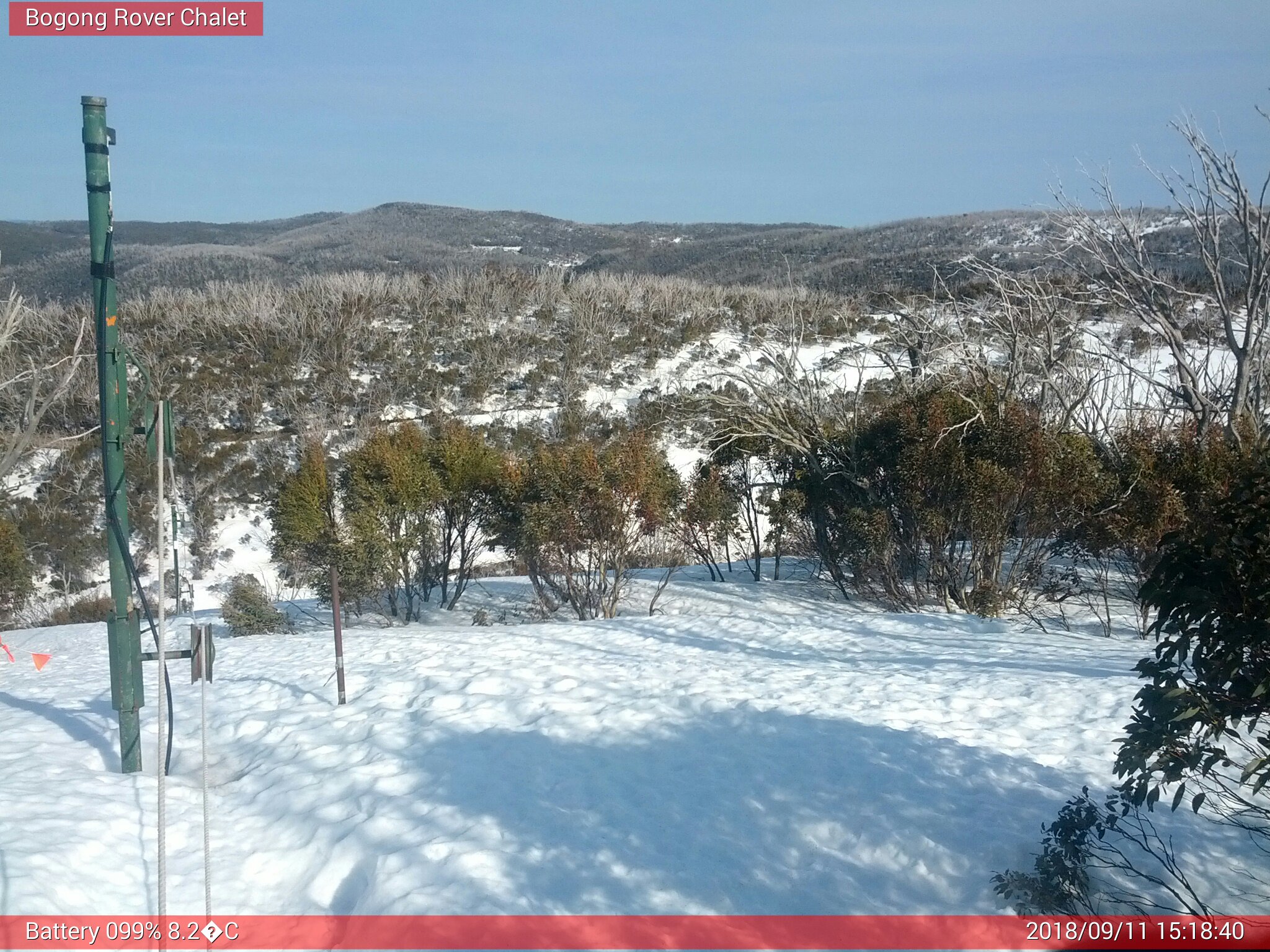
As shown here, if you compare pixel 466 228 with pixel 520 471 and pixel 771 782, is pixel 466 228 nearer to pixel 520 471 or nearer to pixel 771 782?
pixel 520 471

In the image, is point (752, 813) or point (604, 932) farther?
point (752, 813)

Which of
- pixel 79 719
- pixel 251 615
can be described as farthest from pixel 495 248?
pixel 79 719


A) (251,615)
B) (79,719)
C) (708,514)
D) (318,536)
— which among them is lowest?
(251,615)

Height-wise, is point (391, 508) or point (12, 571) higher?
point (391, 508)

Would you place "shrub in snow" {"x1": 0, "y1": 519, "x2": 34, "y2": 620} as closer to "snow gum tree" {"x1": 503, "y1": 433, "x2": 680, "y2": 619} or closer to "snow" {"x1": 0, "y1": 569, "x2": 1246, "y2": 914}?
"snow" {"x1": 0, "y1": 569, "x2": 1246, "y2": 914}

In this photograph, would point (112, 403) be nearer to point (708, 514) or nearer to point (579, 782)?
point (579, 782)

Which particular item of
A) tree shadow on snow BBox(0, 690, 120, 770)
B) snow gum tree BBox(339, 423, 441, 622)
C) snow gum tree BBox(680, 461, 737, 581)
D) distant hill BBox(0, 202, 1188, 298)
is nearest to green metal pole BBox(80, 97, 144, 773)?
tree shadow on snow BBox(0, 690, 120, 770)

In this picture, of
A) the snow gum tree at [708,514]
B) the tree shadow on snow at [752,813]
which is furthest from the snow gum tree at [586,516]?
the tree shadow on snow at [752,813]
